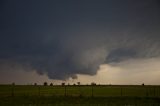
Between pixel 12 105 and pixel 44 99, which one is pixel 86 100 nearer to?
pixel 44 99

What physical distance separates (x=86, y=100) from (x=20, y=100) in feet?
34.9

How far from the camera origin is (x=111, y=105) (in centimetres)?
4219

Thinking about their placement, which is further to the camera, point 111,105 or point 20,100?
point 20,100

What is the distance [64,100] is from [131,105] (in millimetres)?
12285

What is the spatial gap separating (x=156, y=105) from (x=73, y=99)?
14.0 m

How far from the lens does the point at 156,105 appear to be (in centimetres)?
4241

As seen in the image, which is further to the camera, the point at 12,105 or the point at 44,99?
the point at 44,99

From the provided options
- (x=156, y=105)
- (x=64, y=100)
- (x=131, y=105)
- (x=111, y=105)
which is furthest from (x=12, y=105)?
(x=156, y=105)

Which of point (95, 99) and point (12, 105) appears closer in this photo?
point (12, 105)

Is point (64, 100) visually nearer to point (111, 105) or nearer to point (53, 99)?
point (53, 99)

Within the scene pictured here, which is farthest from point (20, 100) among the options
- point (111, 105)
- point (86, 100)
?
point (111, 105)

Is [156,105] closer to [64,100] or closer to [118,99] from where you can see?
[118,99]

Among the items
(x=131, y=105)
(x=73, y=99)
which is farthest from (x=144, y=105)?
(x=73, y=99)

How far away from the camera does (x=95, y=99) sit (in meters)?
50.2
